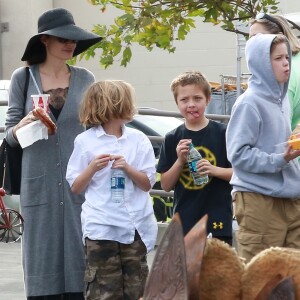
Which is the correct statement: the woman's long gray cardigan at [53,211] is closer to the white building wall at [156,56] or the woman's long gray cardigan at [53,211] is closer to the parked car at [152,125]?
the parked car at [152,125]

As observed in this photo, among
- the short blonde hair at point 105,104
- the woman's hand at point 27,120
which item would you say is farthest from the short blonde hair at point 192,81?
the woman's hand at point 27,120

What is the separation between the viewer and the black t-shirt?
→ 543cm

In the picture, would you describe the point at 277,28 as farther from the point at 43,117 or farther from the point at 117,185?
the point at 43,117

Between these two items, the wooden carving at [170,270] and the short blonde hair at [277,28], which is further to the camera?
the short blonde hair at [277,28]

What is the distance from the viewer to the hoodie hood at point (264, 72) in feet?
16.6

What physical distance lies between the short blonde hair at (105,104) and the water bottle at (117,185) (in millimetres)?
296

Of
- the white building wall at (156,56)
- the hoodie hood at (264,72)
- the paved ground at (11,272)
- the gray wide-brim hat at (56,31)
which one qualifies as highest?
the gray wide-brim hat at (56,31)

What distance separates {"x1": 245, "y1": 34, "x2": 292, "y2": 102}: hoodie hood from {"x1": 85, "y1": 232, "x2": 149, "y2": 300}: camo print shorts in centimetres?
105

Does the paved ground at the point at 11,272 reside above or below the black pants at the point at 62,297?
below

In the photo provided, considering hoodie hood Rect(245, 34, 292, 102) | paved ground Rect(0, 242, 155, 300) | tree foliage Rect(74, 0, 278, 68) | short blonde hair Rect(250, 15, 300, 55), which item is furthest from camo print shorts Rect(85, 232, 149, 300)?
paved ground Rect(0, 242, 155, 300)

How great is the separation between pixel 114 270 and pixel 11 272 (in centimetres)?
413

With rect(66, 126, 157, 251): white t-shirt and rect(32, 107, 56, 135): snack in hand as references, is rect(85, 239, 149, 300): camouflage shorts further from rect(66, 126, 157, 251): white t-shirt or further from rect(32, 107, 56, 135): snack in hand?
rect(32, 107, 56, 135): snack in hand

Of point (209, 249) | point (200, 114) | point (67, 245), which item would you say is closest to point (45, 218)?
point (67, 245)

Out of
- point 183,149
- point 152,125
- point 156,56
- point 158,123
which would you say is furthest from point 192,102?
point 156,56
